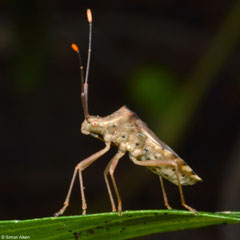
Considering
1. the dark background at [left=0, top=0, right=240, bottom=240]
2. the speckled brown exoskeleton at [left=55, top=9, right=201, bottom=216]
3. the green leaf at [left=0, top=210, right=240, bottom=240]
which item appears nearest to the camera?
the green leaf at [left=0, top=210, right=240, bottom=240]

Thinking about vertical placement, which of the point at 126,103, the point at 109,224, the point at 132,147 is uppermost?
the point at 126,103

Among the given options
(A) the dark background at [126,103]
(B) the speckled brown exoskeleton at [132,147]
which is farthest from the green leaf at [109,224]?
(A) the dark background at [126,103]

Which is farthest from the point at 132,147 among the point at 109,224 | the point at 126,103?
the point at 126,103

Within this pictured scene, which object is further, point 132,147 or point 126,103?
point 126,103

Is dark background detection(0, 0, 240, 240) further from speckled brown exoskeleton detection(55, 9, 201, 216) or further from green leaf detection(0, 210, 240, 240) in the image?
green leaf detection(0, 210, 240, 240)

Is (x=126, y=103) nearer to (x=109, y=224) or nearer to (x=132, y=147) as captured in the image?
(x=132, y=147)

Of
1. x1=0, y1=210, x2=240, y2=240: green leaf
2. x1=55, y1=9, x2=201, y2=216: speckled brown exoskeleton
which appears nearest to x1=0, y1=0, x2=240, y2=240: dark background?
x1=55, y1=9, x2=201, y2=216: speckled brown exoskeleton
